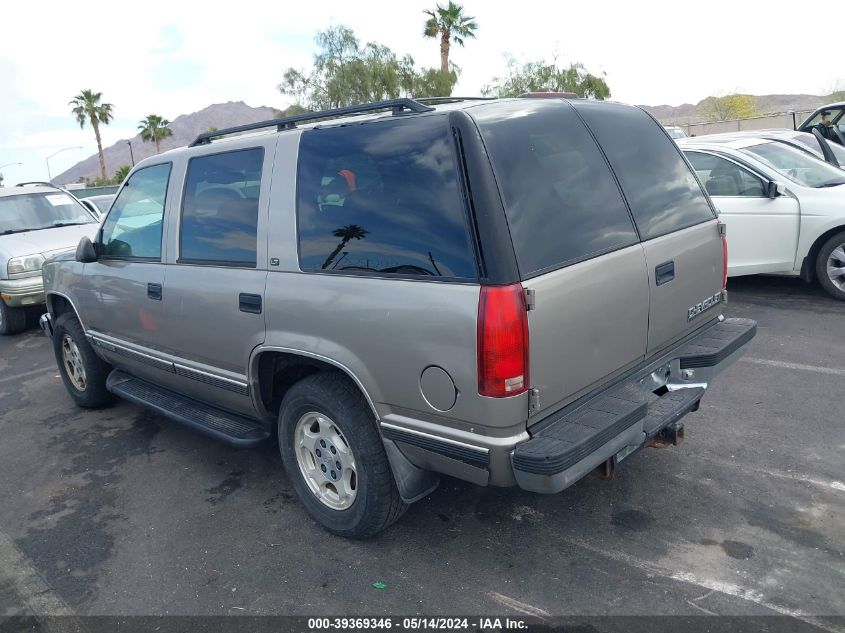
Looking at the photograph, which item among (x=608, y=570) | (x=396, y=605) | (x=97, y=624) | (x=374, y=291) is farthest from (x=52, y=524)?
(x=608, y=570)

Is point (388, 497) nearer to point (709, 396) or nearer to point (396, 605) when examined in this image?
point (396, 605)

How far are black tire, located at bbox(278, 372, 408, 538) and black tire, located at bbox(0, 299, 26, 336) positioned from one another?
6868 mm

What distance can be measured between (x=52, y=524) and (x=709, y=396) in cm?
439

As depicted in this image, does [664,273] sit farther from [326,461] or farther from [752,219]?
[752,219]

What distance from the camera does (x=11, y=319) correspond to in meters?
8.83

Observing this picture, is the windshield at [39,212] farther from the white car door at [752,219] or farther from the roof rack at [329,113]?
the white car door at [752,219]

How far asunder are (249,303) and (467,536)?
163 centimetres

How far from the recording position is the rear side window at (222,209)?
3.70m

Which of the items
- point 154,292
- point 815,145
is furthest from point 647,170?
point 815,145

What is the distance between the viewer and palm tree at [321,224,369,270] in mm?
3156

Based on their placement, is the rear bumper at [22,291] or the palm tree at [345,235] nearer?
the palm tree at [345,235]

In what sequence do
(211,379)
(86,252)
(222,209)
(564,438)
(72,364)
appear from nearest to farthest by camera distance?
(564,438)
(222,209)
(211,379)
(86,252)
(72,364)

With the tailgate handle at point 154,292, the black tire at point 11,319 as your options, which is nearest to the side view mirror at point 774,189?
the tailgate handle at point 154,292

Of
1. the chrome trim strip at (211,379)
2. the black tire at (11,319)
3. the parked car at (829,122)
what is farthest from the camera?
the parked car at (829,122)
